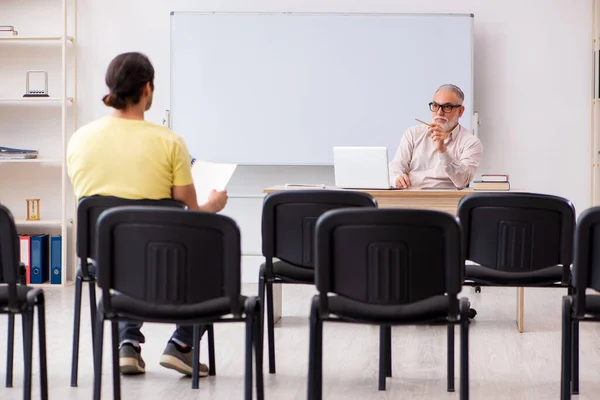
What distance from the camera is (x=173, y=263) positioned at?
8.04 feet

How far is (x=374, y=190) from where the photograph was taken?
4.46 m

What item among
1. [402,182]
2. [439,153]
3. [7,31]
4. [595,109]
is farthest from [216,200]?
[595,109]

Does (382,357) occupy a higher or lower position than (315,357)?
lower

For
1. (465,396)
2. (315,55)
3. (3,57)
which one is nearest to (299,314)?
(315,55)

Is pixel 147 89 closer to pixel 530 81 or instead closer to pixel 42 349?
pixel 42 349

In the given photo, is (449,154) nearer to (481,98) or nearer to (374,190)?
(374,190)

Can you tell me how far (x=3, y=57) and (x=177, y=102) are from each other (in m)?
1.43

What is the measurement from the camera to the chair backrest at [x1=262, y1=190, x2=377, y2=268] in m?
3.22

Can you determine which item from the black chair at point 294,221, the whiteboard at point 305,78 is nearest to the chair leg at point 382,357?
the black chair at point 294,221

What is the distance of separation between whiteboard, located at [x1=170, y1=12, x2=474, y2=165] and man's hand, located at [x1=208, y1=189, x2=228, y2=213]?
3.06 metres

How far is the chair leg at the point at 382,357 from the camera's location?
320 cm

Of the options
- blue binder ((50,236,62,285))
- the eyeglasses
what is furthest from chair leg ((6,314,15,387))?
blue binder ((50,236,62,285))

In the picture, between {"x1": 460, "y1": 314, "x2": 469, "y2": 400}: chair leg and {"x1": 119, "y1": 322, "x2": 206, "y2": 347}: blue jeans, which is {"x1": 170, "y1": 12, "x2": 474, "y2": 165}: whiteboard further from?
{"x1": 460, "y1": 314, "x2": 469, "y2": 400}: chair leg

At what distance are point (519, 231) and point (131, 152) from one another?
147 cm
